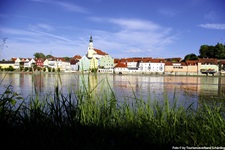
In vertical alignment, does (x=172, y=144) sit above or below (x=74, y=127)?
below

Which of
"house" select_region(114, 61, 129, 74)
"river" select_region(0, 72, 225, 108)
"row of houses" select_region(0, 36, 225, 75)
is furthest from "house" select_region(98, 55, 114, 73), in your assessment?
"river" select_region(0, 72, 225, 108)

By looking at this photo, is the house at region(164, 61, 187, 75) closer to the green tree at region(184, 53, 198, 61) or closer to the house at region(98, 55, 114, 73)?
the green tree at region(184, 53, 198, 61)

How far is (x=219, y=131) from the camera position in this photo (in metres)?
3.89

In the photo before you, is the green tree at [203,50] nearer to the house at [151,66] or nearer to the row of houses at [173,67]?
the row of houses at [173,67]

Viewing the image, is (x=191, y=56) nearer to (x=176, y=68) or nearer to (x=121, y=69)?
(x=176, y=68)

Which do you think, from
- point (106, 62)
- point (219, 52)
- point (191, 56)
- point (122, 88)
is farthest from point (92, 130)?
point (191, 56)

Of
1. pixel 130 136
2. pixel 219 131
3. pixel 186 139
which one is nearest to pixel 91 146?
pixel 130 136

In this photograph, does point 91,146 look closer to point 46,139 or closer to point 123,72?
point 46,139

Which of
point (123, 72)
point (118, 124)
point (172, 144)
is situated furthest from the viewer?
point (123, 72)

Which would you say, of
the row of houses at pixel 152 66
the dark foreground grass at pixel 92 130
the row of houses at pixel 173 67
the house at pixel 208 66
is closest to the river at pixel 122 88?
the dark foreground grass at pixel 92 130

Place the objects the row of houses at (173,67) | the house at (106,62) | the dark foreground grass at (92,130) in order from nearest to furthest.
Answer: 1. the dark foreground grass at (92,130)
2. the row of houses at (173,67)
3. the house at (106,62)

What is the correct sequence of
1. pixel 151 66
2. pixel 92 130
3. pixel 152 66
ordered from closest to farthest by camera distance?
pixel 92 130, pixel 151 66, pixel 152 66

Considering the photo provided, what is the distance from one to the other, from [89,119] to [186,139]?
165cm

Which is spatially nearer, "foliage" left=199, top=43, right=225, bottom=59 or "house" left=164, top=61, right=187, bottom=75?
"house" left=164, top=61, right=187, bottom=75
